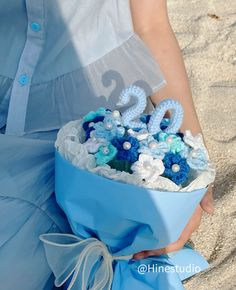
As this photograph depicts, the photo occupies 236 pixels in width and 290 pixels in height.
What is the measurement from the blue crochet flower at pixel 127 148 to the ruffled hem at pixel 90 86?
0.71 feet

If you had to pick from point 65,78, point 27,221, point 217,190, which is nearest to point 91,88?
point 65,78

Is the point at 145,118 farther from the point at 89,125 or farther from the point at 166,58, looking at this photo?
the point at 166,58

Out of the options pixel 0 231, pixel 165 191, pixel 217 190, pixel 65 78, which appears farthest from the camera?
pixel 217 190

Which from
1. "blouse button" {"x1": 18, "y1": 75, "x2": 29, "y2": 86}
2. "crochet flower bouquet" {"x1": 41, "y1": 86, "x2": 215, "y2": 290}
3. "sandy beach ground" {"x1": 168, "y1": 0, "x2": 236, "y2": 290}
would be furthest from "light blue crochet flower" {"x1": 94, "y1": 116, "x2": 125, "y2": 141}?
"sandy beach ground" {"x1": 168, "y1": 0, "x2": 236, "y2": 290}

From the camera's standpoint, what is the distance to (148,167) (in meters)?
0.89

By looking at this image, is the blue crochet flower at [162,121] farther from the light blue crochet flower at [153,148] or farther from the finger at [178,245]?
the finger at [178,245]

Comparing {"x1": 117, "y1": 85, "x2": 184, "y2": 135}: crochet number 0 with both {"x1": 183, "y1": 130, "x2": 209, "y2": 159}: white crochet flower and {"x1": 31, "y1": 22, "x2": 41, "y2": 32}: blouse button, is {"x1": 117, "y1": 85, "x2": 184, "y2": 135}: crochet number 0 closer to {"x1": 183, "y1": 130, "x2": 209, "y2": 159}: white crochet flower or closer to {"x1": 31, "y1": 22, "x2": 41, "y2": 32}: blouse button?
{"x1": 183, "y1": 130, "x2": 209, "y2": 159}: white crochet flower

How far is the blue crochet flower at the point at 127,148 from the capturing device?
90 cm

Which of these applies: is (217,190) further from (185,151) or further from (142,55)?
(185,151)

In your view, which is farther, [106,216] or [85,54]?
[85,54]

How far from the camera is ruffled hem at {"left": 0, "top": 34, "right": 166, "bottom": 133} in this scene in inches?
43.7

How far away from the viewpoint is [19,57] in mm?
1103

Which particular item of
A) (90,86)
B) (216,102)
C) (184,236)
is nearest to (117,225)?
(184,236)

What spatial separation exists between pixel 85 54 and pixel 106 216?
34 centimetres
